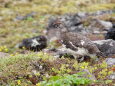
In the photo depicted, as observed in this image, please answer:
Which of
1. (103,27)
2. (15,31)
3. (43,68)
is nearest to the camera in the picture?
(43,68)

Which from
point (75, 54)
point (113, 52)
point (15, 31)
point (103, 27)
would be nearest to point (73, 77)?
point (75, 54)

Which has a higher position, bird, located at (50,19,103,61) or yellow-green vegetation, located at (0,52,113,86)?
yellow-green vegetation, located at (0,52,113,86)

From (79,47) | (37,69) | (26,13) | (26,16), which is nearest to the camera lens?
(37,69)

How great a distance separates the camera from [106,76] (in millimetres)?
9859

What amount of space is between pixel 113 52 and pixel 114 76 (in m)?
4.21

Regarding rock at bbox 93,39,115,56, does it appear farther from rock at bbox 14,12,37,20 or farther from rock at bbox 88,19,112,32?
rock at bbox 14,12,37,20

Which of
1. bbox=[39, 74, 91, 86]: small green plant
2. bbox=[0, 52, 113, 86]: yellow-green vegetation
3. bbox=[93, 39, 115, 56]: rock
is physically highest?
bbox=[39, 74, 91, 86]: small green plant

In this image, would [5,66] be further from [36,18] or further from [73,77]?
[36,18]

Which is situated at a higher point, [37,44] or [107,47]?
[107,47]

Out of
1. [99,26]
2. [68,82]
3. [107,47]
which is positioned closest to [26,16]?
[99,26]

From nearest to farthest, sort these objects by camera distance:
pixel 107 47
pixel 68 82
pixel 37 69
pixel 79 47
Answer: pixel 68 82 < pixel 37 69 < pixel 79 47 < pixel 107 47

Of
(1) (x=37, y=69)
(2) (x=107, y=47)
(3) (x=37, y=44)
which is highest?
(1) (x=37, y=69)

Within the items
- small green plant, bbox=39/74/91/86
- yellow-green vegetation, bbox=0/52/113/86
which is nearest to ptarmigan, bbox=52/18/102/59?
yellow-green vegetation, bbox=0/52/113/86

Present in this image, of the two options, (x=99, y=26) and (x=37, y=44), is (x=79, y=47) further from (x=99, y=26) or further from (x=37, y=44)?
(x=99, y=26)
